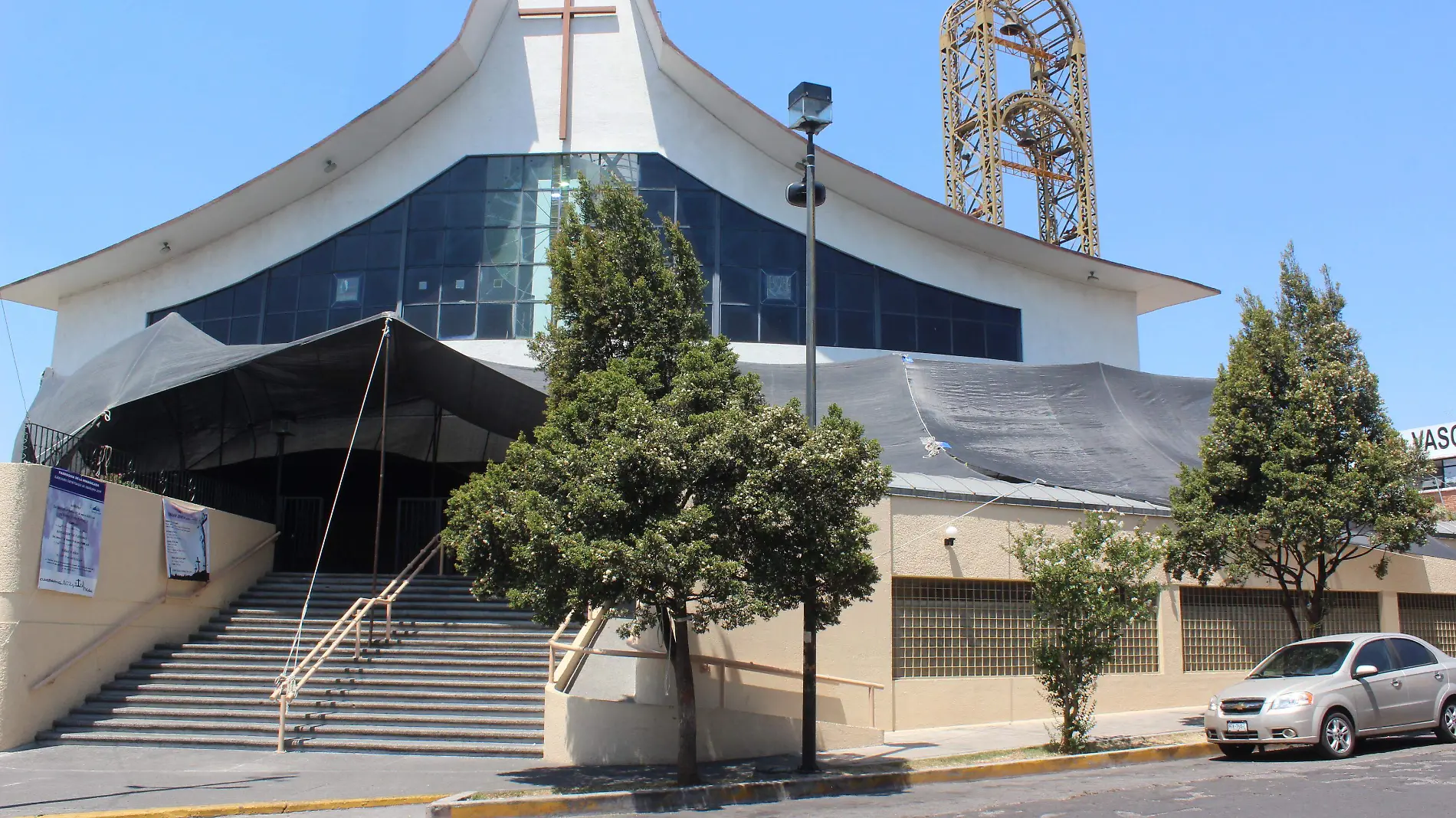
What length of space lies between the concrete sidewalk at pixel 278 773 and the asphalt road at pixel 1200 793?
1572 mm

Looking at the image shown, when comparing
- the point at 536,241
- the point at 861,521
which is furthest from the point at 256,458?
the point at 861,521

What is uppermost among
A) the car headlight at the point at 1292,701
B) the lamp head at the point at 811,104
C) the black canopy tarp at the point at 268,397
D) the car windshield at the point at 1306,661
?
the lamp head at the point at 811,104

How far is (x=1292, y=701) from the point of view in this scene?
433 inches

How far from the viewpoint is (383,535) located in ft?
70.2

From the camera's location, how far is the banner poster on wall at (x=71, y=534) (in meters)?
12.7

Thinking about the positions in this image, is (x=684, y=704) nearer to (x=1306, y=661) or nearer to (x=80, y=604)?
(x=1306, y=661)

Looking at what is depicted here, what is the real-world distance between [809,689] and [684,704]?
1.34 meters

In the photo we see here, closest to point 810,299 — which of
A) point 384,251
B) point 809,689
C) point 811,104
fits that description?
point 811,104

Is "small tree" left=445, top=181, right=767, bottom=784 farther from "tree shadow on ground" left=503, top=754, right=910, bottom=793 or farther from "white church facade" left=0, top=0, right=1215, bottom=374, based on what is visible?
"white church facade" left=0, top=0, right=1215, bottom=374

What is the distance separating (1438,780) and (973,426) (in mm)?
9386

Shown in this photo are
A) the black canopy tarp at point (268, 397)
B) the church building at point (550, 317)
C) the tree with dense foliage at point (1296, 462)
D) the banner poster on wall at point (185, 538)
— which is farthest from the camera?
the black canopy tarp at point (268, 397)

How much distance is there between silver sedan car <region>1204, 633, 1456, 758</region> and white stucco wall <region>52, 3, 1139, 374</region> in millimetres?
12488

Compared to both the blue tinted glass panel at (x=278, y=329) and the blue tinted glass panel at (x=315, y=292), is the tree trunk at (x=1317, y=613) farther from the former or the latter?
the blue tinted glass panel at (x=278, y=329)

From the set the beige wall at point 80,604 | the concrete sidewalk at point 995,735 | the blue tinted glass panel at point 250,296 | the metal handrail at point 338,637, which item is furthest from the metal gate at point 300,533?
the concrete sidewalk at point 995,735
